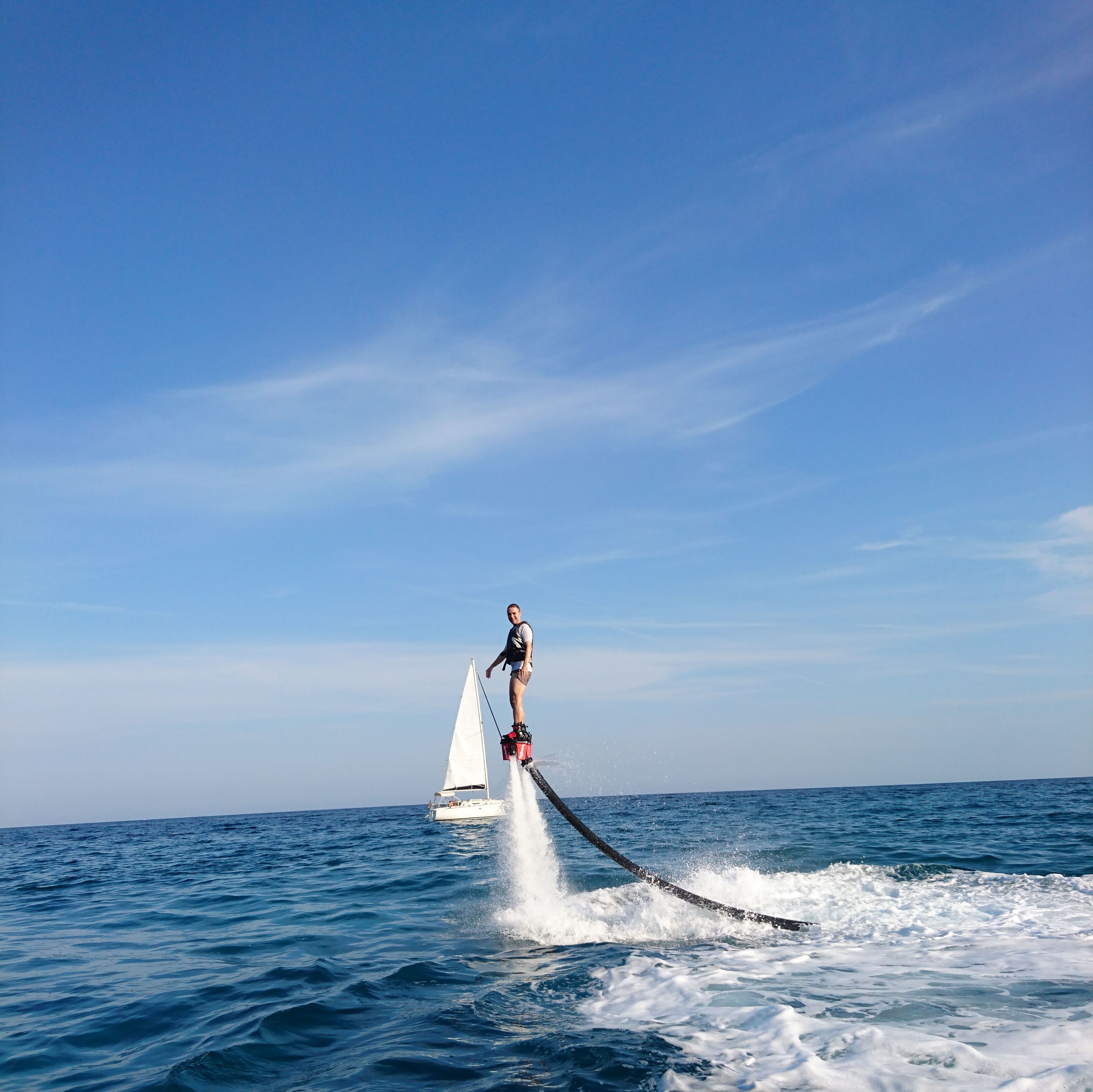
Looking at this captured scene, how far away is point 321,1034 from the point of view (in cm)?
965

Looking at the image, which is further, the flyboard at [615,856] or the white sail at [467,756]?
the white sail at [467,756]

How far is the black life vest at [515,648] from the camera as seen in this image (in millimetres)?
14273

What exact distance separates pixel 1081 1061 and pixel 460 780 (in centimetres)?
5162

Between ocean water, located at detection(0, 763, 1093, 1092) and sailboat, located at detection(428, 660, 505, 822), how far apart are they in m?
26.2

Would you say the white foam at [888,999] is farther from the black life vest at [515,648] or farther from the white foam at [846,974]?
the black life vest at [515,648]

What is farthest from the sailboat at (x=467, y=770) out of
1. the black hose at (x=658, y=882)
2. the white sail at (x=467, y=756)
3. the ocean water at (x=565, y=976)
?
the black hose at (x=658, y=882)

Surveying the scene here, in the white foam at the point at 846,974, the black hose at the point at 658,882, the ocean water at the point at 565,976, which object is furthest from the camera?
the black hose at the point at 658,882

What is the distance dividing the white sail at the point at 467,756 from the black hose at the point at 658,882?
133 feet

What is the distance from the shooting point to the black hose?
1400 cm

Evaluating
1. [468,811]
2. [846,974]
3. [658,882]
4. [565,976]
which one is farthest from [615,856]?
[468,811]

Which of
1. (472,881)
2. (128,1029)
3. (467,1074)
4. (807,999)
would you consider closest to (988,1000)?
(807,999)

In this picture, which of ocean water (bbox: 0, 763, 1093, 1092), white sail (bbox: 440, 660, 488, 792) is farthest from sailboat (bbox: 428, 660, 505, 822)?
ocean water (bbox: 0, 763, 1093, 1092)

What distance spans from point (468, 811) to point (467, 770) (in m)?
3.69

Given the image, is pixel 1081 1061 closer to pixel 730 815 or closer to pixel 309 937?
pixel 309 937
